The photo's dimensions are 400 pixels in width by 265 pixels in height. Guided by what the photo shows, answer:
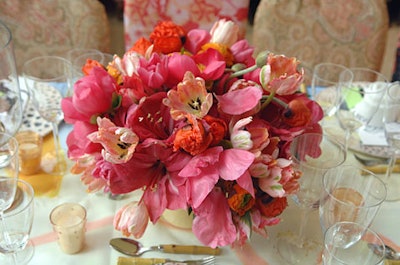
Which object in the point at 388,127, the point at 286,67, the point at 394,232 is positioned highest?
the point at 286,67

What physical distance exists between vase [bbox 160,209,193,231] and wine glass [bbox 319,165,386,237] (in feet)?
0.77

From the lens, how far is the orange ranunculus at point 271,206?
2.52ft

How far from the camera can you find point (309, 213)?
2.98 feet

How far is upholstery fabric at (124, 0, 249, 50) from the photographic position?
1.57 meters

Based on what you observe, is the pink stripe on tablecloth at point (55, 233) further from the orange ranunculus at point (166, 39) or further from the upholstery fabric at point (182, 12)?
the upholstery fabric at point (182, 12)

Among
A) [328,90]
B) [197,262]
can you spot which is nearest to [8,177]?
[197,262]

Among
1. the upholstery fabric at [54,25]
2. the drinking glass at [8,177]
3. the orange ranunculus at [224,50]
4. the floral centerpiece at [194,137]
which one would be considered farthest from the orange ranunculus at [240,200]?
the upholstery fabric at [54,25]

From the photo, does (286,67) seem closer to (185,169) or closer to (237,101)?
(237,101)

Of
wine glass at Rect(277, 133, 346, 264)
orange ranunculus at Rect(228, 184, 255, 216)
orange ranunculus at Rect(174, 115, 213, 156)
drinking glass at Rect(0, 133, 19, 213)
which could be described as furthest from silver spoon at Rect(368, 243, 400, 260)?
drinking glass at Rect(0, 133, 19, 213)

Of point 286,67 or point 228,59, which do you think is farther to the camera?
point 228,59

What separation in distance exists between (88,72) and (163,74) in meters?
0.15

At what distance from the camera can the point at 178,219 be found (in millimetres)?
905

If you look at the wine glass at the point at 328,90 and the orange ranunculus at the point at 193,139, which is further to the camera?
the wine glass at the point at 328,90

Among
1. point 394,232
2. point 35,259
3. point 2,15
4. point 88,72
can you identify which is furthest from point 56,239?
point 2,15
